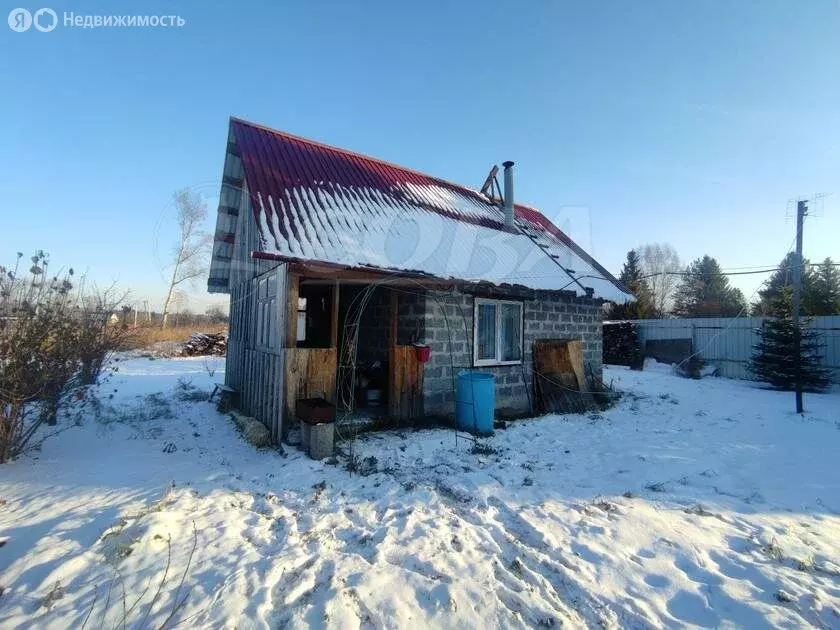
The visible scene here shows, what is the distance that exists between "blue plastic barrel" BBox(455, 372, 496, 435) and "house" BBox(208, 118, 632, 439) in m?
0.58

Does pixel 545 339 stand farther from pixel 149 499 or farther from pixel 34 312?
pixel 34 312

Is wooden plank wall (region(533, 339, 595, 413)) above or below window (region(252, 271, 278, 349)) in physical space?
below

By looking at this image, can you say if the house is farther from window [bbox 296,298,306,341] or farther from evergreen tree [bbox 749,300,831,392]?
evergreen tree [bbox 749,300,831,392]

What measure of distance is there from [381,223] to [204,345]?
16.5 metres

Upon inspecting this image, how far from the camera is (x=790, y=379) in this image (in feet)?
42.8

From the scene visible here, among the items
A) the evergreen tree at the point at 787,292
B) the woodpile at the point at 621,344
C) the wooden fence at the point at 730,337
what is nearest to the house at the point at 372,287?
the evergreen tree at the point at 787,292

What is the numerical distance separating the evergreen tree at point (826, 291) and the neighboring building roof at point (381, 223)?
1366 centimetres

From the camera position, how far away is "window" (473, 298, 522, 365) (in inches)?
329

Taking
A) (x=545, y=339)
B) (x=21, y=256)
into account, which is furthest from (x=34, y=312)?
(x=545, y=339)

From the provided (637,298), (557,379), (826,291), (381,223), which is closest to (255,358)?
(381,223)

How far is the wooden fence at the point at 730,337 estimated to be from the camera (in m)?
13.3

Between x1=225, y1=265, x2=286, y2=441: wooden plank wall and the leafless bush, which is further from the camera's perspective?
x1=225, y1=265, x2=286, y2=441: wooden plank wall

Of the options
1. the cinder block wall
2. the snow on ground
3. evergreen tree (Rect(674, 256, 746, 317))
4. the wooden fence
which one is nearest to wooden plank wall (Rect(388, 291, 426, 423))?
the cinder block wall

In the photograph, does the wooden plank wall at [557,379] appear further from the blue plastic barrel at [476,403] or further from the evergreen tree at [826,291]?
the evergreen tree at [826,291]
